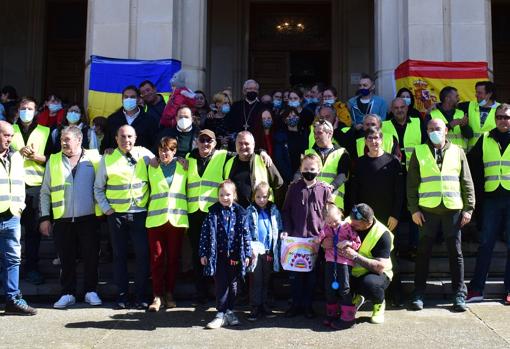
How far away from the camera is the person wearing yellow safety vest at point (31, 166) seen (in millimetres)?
6754

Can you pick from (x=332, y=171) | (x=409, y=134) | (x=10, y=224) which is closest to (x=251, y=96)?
(x=332, y=171)

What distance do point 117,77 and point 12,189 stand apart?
11.2 feet

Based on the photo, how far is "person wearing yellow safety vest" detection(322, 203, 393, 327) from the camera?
5.50 metres

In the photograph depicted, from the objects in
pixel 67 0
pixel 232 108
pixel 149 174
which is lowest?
pixel 149 174

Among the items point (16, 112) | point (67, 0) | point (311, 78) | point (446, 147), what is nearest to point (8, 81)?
point (67, 0)

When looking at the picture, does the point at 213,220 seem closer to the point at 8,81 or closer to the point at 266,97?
the point at 266,97

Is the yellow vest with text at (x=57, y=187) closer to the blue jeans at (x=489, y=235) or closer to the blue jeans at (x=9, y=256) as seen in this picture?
the blue jeans at (x=9, y=256)

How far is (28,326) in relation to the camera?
5465 mm

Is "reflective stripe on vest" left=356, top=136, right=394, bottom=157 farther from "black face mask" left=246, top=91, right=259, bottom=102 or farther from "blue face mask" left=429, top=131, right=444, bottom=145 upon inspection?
"black face mask" left=246, top=91, right=259, bottom=102

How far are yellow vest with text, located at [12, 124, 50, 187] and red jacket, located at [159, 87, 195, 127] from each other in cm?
154

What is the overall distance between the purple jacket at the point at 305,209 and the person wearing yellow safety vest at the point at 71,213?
2340mm

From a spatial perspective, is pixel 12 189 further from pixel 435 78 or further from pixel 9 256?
pixel 435 78

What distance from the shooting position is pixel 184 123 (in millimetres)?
6645

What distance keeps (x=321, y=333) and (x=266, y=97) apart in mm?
4043
